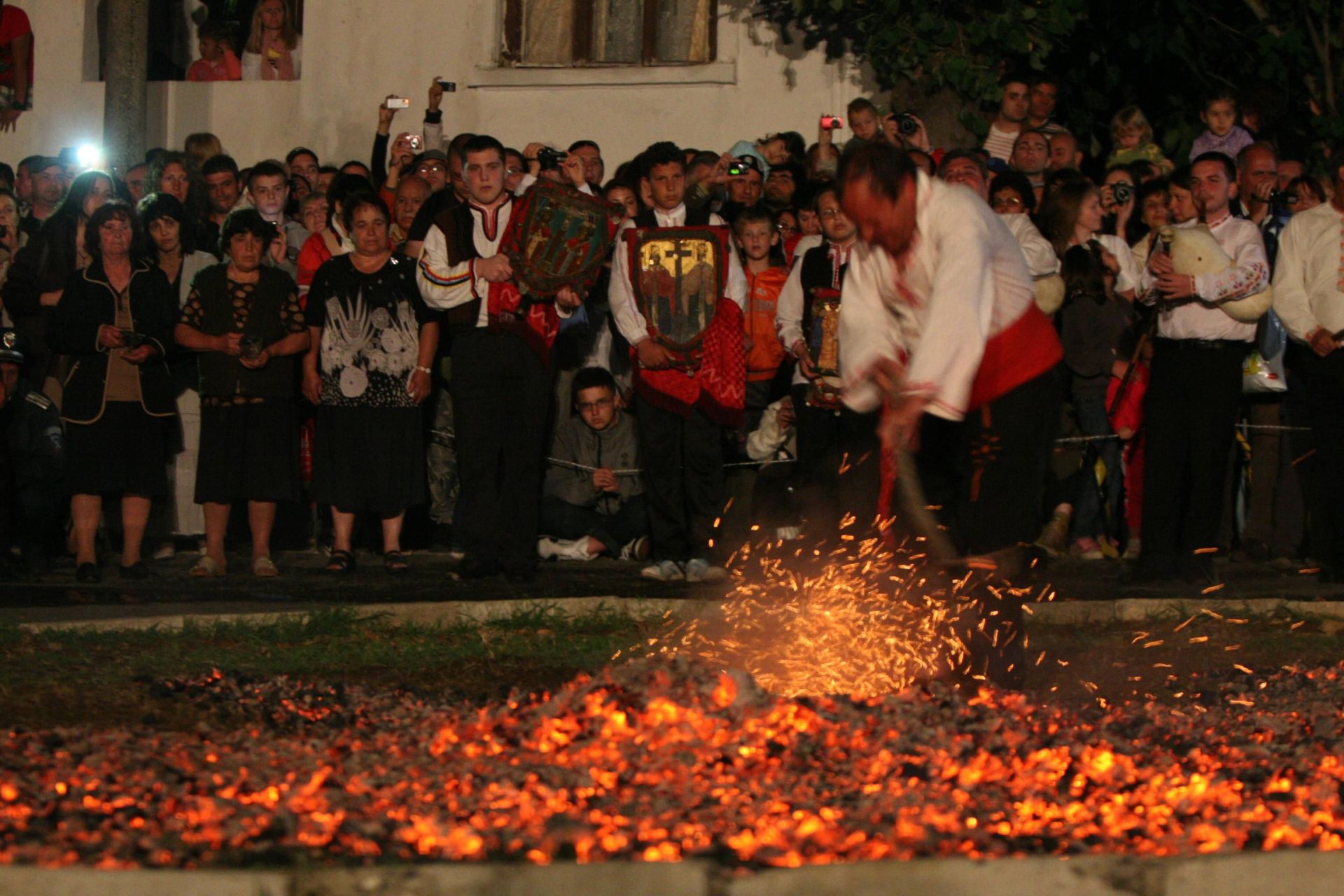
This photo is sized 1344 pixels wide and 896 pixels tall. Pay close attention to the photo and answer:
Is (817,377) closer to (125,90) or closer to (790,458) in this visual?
(790,458)

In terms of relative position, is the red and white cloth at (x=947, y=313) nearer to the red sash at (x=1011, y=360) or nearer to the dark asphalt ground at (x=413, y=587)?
the red sash at (x=1011, y=360)

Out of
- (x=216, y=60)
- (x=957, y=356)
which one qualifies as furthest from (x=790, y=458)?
(x=216, y=60)

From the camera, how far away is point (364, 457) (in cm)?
Answer: 1169

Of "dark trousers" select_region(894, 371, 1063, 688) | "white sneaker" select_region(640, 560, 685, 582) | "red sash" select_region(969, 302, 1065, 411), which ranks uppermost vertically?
"red sash" select_region(969, 302, 1065, 411)

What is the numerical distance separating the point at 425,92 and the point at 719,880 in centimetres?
1446

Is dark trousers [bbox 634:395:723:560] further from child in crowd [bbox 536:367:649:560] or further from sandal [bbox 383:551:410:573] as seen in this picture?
sandal [bbox 383:551:410:573]

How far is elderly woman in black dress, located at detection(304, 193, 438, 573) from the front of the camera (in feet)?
38.1

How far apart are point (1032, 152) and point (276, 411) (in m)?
5.79

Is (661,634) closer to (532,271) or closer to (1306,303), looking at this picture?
(532,271)

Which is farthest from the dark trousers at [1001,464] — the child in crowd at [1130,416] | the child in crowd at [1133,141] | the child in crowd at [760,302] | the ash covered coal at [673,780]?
the child in crowd at [1133,141]

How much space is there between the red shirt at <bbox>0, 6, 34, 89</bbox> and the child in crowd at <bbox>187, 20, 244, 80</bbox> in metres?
1.64

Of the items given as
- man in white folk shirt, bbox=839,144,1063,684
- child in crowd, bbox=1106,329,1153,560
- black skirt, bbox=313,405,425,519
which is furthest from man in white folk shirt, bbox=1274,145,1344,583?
black skirt, bbox=313,405,425,519

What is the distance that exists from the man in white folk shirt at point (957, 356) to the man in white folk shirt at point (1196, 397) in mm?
3635

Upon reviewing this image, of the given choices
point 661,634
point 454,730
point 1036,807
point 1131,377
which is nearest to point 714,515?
point 661,634
